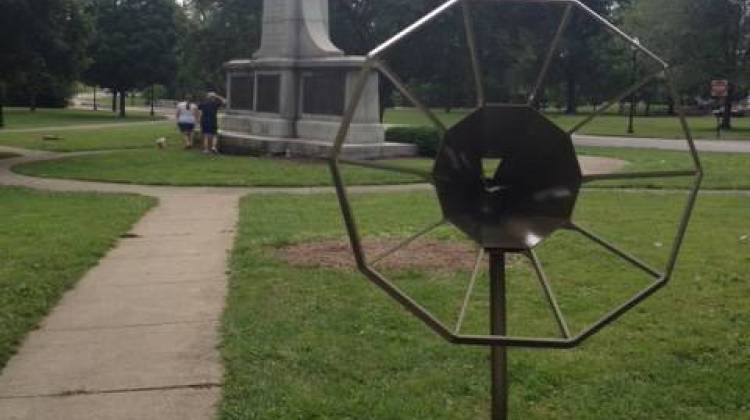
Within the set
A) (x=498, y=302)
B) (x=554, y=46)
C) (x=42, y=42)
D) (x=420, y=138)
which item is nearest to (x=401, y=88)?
(x=554, y=46)

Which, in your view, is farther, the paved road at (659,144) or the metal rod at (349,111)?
the paved road at (659,144)

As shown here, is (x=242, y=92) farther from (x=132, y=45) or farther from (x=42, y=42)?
(x=132, y=45)

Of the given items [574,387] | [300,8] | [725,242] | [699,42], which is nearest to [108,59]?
[699,42]

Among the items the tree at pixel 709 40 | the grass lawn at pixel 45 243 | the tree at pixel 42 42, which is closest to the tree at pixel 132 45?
→ the tree at pixel 709 40

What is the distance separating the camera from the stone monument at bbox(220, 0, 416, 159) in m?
20.2

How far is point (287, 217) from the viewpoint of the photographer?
1172cm

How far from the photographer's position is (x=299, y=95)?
21.7 metres

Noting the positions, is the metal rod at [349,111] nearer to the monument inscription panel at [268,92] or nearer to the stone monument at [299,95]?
the stone monument at [299,95]

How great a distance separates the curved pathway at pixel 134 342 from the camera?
4758 millimetres

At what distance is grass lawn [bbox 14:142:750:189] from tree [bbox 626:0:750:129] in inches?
898

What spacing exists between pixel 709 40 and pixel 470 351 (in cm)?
4228

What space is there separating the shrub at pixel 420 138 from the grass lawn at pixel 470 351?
41.2 feet

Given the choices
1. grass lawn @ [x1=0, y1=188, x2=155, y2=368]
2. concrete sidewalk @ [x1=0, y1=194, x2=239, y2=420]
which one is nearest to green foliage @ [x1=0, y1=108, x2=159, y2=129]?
grass lawn @ [x1=0, y1=188, x2=155, y2=368]

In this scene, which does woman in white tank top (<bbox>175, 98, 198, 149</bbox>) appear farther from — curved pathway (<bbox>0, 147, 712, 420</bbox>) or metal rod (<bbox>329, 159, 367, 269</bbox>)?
metal rod (<bbox>329, 159, 367, 269</bbox>)
